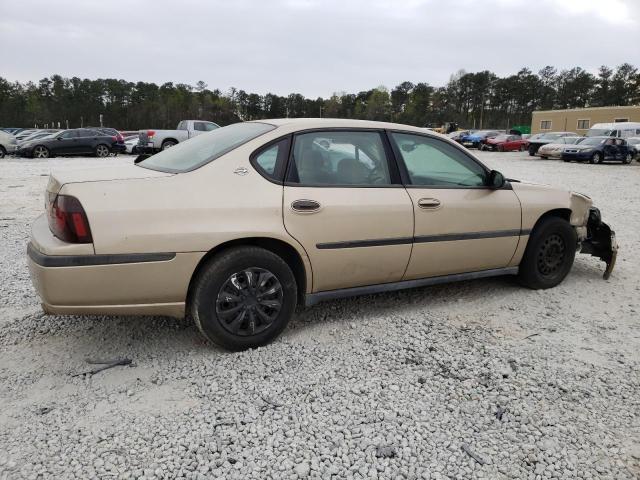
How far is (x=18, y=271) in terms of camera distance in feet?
16.4

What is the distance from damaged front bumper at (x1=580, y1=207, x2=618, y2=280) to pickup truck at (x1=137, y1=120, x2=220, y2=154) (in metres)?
19.1

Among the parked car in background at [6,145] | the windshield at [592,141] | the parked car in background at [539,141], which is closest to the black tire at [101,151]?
the parked car in background at [6,145]

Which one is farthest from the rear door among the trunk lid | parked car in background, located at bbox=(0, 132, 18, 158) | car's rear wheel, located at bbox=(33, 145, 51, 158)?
the trunk lid

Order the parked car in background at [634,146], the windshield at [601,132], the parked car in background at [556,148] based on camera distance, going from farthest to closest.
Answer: the windshield at [601,132] → the parked car in background at [556,148] → the parked car in background at [634,146]

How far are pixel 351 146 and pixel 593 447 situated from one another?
2393 millimetres

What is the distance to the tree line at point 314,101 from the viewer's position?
85500mm

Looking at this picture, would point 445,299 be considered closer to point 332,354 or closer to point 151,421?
point 332,354

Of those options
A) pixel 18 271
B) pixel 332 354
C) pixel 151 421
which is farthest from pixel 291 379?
pixel 18 271

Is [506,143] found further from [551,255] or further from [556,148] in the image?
[551,255]

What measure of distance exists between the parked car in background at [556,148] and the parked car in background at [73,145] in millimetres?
21612

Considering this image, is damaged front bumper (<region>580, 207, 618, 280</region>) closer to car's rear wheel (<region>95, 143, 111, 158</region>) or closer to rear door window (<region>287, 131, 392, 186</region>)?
rear door window (<region>287, 131, 392, 186</region>)

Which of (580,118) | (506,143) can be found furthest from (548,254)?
(580,118)

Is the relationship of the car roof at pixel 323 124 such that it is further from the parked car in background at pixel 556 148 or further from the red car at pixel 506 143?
the red car at pixel 506 143

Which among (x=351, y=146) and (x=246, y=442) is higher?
(x=351, y=146)
